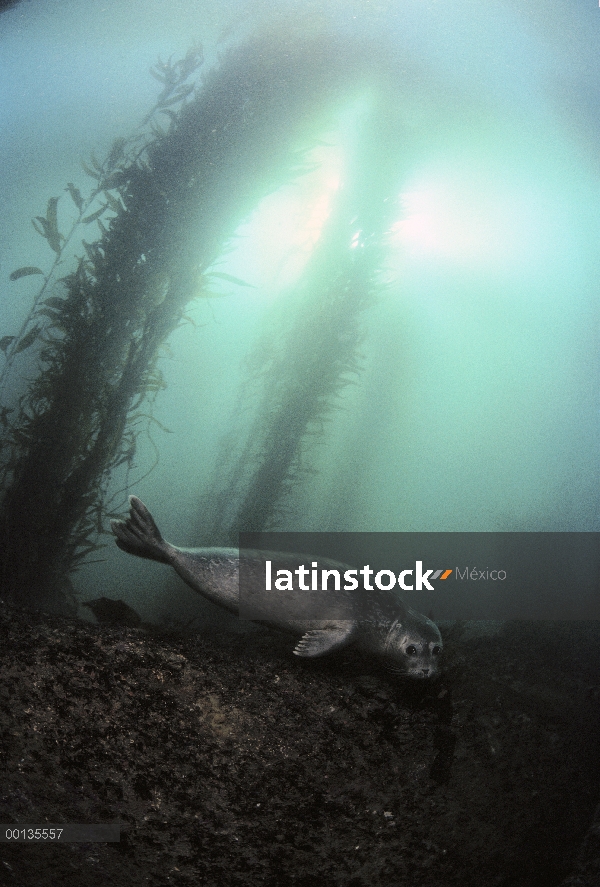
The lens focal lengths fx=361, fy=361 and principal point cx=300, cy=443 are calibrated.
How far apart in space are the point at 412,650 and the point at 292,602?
0.77 meters

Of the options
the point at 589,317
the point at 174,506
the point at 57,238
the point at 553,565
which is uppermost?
the point at 589,317

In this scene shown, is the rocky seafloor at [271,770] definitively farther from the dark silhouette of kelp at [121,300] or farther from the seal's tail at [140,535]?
the dark silhouette of kelp at [121,300]

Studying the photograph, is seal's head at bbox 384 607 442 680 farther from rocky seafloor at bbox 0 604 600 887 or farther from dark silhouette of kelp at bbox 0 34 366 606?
dark silhouette of kelp at bbox 0 34 366 606

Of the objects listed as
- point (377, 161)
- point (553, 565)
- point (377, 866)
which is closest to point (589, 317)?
point (553, 565)

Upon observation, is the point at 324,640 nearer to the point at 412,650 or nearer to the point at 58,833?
the point at 412,650

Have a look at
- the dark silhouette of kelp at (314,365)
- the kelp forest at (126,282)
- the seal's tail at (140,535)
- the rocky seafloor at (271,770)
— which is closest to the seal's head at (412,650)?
the rocky seafloor at (271,770)

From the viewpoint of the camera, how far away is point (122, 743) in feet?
4.74

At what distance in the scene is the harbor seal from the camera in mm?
2197

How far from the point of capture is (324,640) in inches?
81.0

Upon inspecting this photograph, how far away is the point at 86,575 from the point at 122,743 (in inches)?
243

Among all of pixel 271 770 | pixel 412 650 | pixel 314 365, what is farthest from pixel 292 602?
pixel 314 365

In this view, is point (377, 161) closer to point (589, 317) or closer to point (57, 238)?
point (57, 238)

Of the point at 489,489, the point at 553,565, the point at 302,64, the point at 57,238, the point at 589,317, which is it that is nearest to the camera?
the point at 57,238

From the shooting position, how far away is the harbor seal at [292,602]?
220cm
